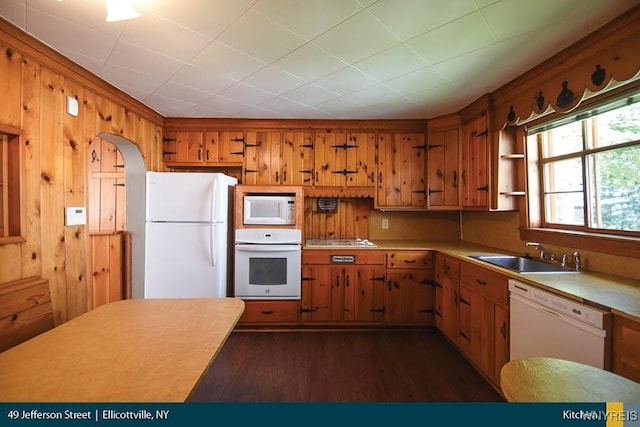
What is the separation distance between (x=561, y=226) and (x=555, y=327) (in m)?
1.09

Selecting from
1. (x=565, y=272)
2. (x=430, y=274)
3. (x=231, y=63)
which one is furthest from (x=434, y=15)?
(x=430, y=274)

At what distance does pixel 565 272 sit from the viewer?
1.71 meters

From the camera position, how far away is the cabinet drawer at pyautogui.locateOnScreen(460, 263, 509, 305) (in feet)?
5.78

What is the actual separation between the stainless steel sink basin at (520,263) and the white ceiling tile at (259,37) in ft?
6.93

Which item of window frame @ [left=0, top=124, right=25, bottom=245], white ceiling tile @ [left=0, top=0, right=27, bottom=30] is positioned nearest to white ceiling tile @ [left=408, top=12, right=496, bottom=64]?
white ceiling tile @ [left=0, top=0, right=27, bottom=30]

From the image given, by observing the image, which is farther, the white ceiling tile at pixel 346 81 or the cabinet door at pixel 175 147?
the cabinet door at pixel 175 147

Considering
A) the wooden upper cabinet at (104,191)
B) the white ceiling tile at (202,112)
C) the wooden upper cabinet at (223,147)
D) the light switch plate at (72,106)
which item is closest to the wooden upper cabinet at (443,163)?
the wooden upper cabinet at (223,147)

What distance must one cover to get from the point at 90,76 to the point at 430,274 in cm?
349

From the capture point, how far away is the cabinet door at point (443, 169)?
2881 mm

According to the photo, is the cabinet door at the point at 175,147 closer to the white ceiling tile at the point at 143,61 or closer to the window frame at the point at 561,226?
the white ceiling tile at the point at 143,61

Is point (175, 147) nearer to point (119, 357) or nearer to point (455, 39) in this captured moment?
point (119, 357)

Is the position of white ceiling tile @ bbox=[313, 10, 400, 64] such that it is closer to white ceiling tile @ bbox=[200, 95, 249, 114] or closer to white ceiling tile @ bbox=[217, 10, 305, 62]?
white ceiling tile @ bbox=[217, 10, 305, 62]

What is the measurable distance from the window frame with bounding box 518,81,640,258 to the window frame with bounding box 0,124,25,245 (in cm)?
355

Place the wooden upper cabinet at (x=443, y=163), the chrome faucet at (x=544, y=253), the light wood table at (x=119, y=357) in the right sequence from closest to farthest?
the light wood table at (x=119, y=357)
the chrome faucet at (x=544, y=253)
the wooden upper cabinet at (x=443, y=163)
